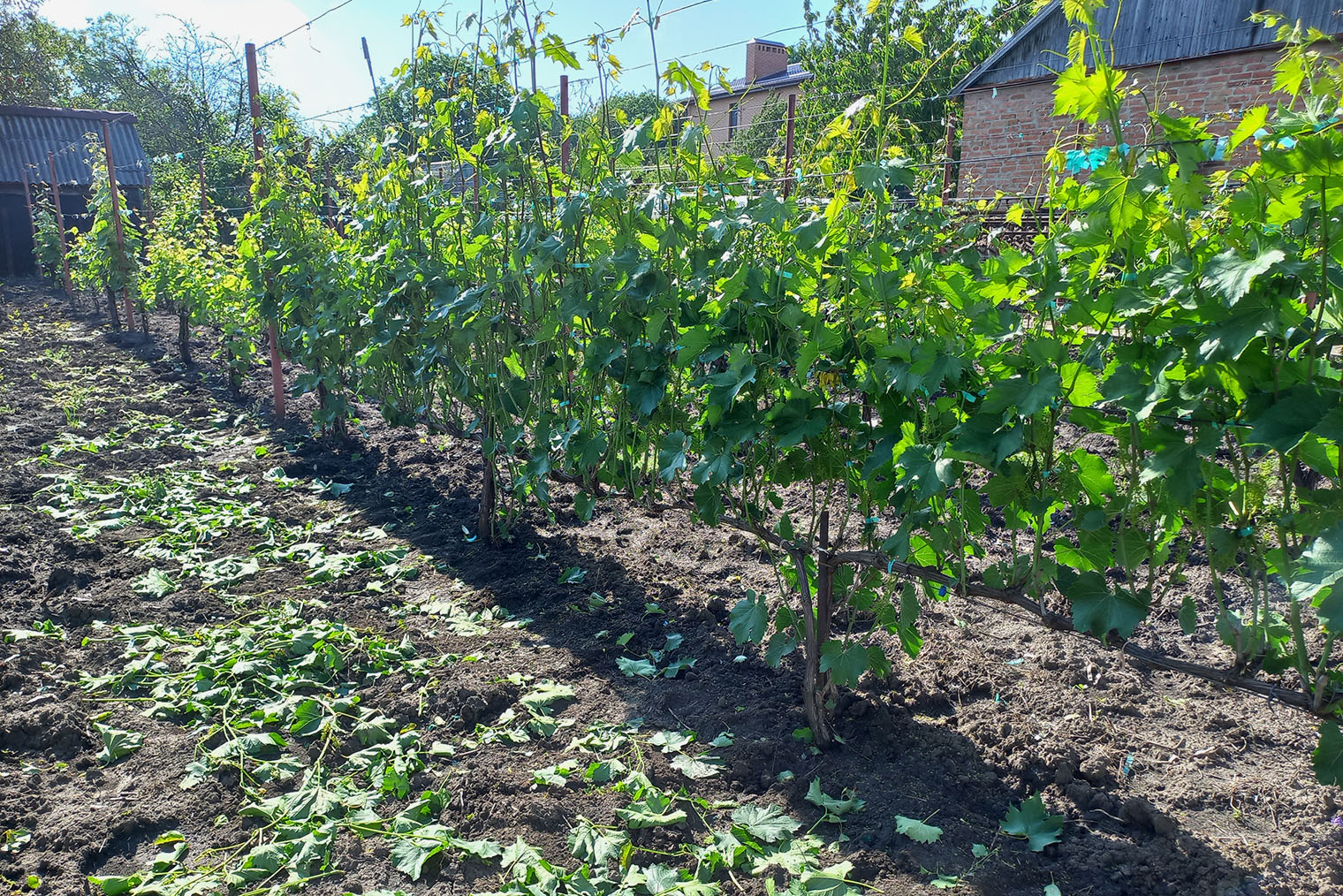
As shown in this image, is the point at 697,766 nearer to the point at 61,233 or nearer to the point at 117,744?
the point at 117,744

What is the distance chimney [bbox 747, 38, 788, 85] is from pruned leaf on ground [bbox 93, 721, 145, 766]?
129 feet

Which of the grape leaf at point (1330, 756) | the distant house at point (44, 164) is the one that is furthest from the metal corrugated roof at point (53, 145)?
the grape leaf at point (1330, 756)

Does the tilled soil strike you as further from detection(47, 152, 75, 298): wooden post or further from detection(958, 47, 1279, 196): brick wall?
detection(47, 152, 75, 298): wooden post

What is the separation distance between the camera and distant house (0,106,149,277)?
22.9 meters

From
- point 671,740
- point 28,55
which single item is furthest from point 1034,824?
point 28,55

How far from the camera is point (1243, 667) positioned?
208 cm

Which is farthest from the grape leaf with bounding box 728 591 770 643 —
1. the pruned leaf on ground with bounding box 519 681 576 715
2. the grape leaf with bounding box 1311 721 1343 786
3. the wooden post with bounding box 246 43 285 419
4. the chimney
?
the chimney

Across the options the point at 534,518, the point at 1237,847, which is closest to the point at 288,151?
the point at 534,518

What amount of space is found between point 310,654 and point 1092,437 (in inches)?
185

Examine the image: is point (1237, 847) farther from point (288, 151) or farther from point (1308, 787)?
point (288, 151)

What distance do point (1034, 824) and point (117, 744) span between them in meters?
3.07

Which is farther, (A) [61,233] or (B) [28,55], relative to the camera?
(B) [28,55]

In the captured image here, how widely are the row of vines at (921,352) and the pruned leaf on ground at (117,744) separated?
1.81m

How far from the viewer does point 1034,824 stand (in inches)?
98.7
